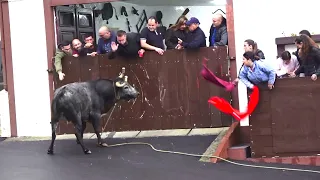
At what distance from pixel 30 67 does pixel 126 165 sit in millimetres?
4186

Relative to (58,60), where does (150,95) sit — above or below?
below

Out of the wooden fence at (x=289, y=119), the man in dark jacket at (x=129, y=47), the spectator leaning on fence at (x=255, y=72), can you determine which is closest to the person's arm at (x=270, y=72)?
the spectator leaning on fence at (x=255, y=72)

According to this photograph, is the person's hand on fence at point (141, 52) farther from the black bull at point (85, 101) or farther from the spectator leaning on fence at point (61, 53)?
the spectator leaning on fence at point (61, 53)

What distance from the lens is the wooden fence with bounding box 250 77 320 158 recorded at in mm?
8383

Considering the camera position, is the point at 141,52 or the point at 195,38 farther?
the point at 141,52

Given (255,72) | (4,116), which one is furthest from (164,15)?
(255,72)

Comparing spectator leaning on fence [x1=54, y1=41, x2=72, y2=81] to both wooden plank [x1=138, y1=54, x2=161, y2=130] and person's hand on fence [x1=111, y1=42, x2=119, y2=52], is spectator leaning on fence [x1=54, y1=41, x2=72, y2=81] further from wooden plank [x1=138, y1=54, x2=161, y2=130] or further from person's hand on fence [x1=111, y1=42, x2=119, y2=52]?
wooden plank [x1=138, y1=54, x2=161, y2=130]

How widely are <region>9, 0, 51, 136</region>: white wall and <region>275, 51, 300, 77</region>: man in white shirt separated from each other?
4513 mm

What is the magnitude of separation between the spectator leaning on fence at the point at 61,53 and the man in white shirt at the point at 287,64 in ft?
13.0

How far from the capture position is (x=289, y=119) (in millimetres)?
8469

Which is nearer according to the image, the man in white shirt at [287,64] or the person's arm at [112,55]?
the man in white shirt at [287,64]

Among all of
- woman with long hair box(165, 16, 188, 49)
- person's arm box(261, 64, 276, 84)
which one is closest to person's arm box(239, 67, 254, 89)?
person's arm box(261, 64, 276, 84)

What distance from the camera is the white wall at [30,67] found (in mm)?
11055

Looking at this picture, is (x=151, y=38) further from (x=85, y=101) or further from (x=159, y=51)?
(x=85, y=101)
